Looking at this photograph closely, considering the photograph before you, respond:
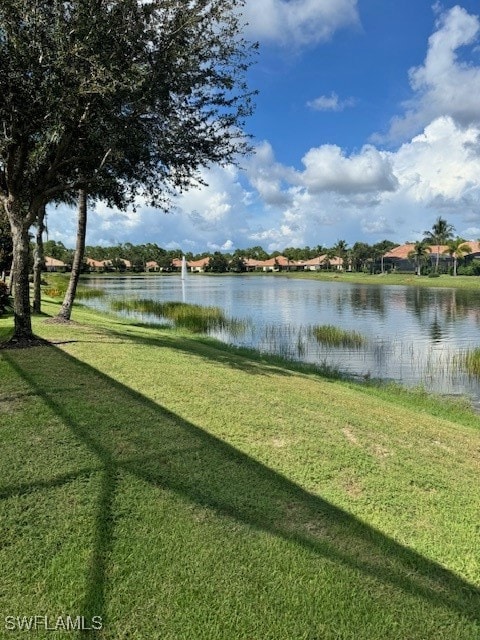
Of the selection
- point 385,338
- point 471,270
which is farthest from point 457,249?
point 385,338

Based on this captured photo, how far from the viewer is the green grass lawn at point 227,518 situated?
8.87 feet

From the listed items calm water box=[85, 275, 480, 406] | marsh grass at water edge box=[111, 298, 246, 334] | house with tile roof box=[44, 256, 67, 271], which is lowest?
calm water box=[85, 275, 480, 406]

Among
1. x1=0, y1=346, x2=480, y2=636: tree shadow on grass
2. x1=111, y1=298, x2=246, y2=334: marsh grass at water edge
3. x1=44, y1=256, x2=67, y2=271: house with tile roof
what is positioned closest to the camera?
x1=0, y1=346, x2=480, y2=636: tree shadow on grass

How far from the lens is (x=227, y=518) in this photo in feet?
11.6

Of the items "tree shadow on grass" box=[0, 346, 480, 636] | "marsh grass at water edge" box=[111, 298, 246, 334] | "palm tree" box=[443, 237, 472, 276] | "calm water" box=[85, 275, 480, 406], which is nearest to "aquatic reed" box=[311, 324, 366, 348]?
"calm water" box=[85, 275, 480, 406]

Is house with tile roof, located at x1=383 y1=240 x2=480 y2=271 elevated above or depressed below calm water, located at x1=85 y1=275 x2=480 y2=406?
above

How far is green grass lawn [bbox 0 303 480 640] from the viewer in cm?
270

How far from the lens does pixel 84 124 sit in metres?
8.94

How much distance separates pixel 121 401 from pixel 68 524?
2.66 metres

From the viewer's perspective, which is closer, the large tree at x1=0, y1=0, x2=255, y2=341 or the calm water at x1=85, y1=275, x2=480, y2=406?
the large tree at x1=0, y1=0, x2=255, y2=341

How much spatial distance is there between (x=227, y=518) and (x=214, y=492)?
37cm

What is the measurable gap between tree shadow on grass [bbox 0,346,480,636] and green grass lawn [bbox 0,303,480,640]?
0.02m

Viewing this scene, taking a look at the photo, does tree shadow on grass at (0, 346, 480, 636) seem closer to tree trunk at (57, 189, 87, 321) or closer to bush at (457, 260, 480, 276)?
tree trunk at (57, 189, 87, 321)

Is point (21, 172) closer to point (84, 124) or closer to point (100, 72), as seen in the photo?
point (84, 124)
